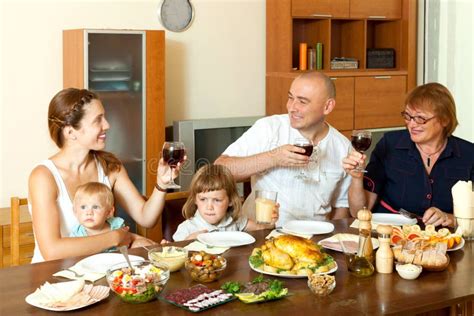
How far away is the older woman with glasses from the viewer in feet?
11.6

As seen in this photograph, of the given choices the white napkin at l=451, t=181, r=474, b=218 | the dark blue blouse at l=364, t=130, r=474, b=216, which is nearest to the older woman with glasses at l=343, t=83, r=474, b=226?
the dark blue blouse at l=364, t=130, r=474, b=216

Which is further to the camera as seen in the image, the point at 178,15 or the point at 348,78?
the point at 348,78

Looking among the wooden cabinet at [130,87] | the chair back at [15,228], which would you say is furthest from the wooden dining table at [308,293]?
the wooden cabinet at [130,87]

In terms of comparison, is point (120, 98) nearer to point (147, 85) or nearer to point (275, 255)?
point (147, 85)

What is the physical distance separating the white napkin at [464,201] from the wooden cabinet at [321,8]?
295 cm

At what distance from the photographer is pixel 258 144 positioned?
148 inches

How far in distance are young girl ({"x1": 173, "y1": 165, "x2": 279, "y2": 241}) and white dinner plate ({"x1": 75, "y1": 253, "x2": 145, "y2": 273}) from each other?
1.74 ft

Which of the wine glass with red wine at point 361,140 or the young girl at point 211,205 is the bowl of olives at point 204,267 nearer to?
the young girl at point 211,205

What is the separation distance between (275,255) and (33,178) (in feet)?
3.66

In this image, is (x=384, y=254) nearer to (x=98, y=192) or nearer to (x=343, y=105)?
(x=98, y=192)

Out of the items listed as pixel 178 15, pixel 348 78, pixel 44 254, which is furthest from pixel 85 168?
pixel 348 78

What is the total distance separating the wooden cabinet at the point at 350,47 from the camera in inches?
229

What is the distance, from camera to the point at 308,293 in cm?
234

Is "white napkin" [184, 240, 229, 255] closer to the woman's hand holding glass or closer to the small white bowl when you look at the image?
the small white bowl
